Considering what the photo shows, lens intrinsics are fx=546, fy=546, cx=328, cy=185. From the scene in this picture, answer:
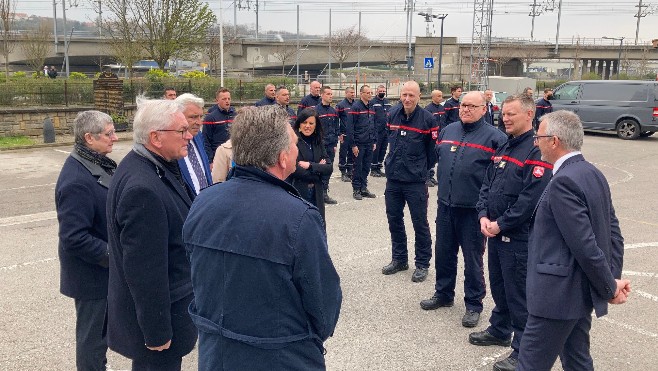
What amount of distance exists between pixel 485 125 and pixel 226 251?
3.52 meters

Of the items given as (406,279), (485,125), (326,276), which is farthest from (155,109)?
(406,279)

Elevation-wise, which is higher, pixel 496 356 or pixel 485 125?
pixel 485 125

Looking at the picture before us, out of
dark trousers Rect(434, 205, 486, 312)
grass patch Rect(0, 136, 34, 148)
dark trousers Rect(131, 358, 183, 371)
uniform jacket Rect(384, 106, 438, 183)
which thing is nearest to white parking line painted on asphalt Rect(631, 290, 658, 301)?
dark trousers Rect(434, 205, 486, 312)

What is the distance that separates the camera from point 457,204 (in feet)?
16.1

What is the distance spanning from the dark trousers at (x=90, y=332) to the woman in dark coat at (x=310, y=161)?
2520 mm

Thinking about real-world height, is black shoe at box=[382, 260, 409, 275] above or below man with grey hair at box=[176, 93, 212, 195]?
below

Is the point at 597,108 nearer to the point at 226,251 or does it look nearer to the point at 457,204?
the point at 457,204

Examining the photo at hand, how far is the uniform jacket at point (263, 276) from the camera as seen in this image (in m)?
2.01

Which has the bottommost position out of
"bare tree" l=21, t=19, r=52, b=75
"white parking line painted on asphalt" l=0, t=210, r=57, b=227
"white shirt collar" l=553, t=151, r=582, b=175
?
"white parking line painted on asphalt" l=0, t=210, r=57, b=227

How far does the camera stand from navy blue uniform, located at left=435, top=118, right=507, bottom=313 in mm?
4883

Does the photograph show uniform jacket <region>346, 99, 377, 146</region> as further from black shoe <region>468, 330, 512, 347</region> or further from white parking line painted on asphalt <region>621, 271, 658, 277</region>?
black shoe <region>468, 330, 512, 347</region>

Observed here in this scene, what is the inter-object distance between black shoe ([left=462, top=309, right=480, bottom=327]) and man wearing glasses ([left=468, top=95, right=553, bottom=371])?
1.53 ft

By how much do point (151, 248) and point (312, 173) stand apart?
10.4 feet

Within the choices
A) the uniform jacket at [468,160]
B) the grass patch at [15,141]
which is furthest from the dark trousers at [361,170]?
the grass patch at [15,141]
